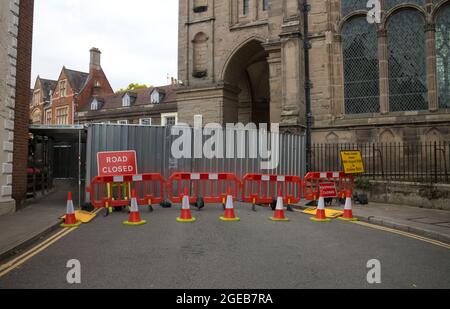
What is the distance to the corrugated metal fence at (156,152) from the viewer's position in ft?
37.5

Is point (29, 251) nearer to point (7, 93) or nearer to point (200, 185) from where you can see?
point (7, 93)

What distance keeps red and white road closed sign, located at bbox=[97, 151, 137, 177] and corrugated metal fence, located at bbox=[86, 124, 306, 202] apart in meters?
0.38

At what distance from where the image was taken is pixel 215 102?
2352cm

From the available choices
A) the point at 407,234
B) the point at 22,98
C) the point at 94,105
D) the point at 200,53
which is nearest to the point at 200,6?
the point at 200,53

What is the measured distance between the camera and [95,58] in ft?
187

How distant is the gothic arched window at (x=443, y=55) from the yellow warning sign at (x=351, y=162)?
229 inches

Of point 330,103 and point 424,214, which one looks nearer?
point 424,214

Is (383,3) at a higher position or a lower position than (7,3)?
higher

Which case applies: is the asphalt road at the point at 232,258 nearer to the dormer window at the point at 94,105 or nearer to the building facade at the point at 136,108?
the building facade at the point at 136,108

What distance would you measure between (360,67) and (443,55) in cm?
335

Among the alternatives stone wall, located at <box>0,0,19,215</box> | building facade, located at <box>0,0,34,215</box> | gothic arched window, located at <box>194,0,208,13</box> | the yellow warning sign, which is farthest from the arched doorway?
stone wall, located at <box>0,0,19,215</box>

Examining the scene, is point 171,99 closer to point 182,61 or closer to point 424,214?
point 182,61

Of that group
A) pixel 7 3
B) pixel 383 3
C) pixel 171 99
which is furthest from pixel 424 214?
pixel 171 99
